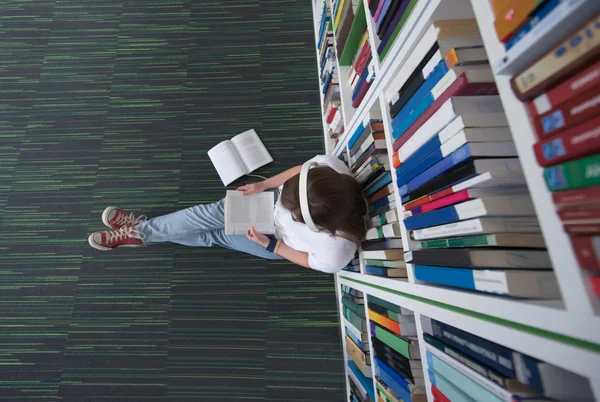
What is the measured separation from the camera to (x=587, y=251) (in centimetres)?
36

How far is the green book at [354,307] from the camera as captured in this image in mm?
1256

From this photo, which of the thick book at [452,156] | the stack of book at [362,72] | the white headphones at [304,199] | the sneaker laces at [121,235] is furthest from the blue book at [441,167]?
the sneaker laces at [121,235]

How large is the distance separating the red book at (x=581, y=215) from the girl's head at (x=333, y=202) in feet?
2.17

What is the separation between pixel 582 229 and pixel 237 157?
5.20ft

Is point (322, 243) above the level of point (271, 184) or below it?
below

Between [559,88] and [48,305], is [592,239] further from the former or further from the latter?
[48,305]

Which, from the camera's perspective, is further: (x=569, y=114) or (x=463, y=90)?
(x=463, y=90)

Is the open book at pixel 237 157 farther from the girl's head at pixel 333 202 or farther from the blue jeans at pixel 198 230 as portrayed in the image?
the girl's head at pixel 333 202

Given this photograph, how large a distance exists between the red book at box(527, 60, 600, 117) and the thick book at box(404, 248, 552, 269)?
0.77ft

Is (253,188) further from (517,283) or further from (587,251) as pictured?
(587,251)

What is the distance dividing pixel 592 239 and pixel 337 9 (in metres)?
1.36

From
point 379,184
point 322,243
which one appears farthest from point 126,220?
point 379,184

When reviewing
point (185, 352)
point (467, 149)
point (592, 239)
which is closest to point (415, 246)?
point (467, 149)

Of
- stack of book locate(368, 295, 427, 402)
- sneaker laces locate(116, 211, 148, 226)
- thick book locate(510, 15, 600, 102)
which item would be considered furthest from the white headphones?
sneaker laces locate(116, 211, 148, 226)
